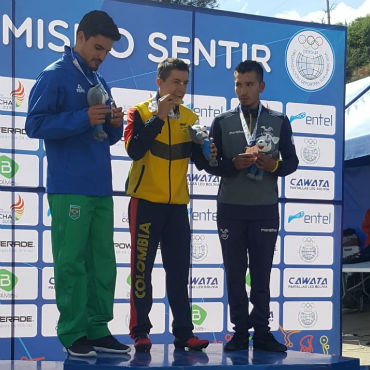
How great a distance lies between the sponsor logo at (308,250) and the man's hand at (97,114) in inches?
106

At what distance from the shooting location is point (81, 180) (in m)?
3.03

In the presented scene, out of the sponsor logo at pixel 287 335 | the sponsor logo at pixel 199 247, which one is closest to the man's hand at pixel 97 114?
the sponsor logo at pixel 199 247

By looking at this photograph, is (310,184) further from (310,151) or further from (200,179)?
(200,179)

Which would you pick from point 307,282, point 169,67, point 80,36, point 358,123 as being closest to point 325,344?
point 307,282

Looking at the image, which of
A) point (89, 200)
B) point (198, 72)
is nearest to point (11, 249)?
point (89, 200)

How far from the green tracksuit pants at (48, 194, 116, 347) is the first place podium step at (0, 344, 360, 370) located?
169 mm

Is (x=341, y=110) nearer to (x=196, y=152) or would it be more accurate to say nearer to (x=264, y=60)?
(x=264, y=60)

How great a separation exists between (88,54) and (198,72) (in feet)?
6.29

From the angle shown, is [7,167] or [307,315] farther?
[307,315]

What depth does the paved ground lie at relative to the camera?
6.09m

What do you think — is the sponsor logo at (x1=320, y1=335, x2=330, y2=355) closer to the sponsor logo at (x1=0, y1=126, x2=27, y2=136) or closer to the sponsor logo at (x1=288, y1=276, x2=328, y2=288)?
the sponsor logo at (x1=288, y1=276, x2=328, y2=288)

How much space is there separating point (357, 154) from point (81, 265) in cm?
555

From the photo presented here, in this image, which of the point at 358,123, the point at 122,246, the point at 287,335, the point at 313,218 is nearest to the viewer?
the point at 122,246

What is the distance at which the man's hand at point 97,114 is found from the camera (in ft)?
9.70
